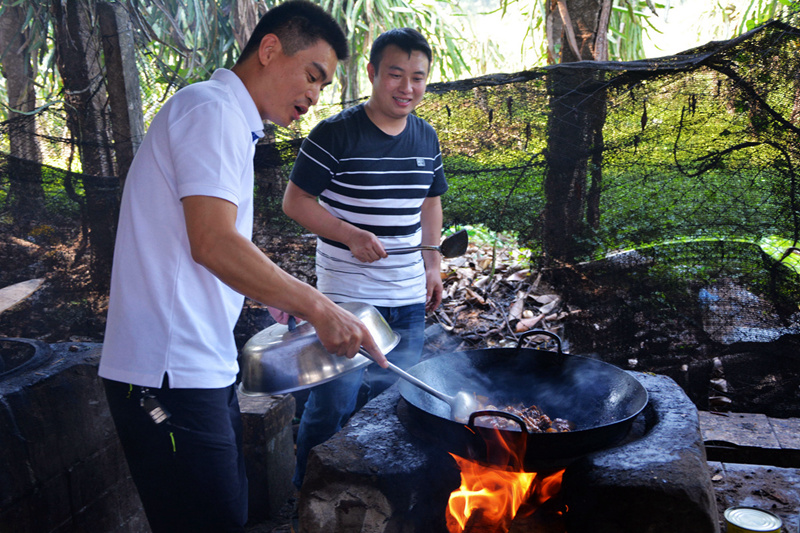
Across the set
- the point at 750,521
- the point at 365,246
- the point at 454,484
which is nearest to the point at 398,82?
the point at 365,246

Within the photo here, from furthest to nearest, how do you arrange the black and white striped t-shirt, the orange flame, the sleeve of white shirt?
1. the black and white striped t-shirt
2. the orange flame
3. the sleeve of white shirt

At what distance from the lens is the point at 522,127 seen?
388 cm

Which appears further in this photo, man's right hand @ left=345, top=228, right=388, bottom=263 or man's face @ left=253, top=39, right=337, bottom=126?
man's right hand @ left=345, top=228, right=388, bottom=263

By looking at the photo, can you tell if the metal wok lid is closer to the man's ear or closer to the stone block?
the man's ear

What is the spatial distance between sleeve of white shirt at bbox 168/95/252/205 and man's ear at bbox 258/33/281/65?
1.12 ft

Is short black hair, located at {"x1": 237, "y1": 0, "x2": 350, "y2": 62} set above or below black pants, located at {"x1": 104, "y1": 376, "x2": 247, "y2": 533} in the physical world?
above

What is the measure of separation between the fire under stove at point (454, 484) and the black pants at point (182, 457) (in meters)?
0.28

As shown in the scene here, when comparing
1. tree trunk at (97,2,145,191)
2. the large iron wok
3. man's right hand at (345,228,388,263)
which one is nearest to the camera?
the large iron wok

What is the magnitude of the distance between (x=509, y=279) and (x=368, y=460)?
3467 mm

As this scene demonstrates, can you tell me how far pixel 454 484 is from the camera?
1903 millimetres

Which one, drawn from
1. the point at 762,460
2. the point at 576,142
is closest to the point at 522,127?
the point at 576,142

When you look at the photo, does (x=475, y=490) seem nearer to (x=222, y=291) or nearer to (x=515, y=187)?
(x=222, y=291)

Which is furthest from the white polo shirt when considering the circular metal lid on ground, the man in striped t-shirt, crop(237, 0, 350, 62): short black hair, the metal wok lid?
the circular metal lid on ground

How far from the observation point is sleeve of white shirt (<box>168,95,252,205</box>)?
4.76 ft
